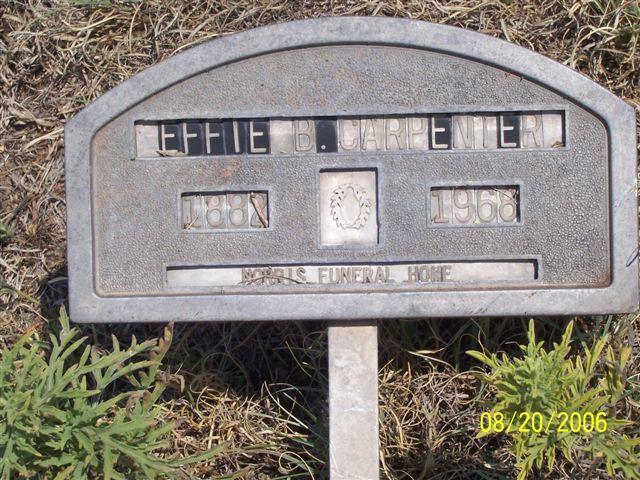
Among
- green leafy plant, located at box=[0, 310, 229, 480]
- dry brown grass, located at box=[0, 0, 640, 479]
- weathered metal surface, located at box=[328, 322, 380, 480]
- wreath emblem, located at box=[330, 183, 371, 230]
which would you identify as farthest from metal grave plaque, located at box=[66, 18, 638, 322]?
dry brown grass, located at box=[0, 0, 640, 479]

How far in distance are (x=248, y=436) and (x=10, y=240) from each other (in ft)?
3.75

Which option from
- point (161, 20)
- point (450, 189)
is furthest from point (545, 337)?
point (161, 20)

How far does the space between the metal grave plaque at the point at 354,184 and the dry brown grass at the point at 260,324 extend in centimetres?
42

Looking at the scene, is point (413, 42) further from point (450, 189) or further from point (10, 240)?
point (10, 240)

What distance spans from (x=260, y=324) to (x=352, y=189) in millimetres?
720

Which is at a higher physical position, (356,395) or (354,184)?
(354,184)

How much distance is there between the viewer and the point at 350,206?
2395mm

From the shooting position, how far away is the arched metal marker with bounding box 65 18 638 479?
7.77 ft

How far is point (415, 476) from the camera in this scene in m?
2.72

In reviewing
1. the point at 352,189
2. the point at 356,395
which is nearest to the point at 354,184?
the point at 352,189

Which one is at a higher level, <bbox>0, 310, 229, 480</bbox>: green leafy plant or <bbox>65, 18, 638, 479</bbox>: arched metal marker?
<bbox>65, 18, 638, 479</bbox>: arched metal marker

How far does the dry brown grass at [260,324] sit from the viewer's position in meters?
2.74

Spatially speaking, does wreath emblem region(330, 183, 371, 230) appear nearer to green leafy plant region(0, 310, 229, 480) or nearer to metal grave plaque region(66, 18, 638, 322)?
metal grave plaque region(66, 18, 638, 322)

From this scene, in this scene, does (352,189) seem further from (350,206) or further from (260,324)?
(260,324)
